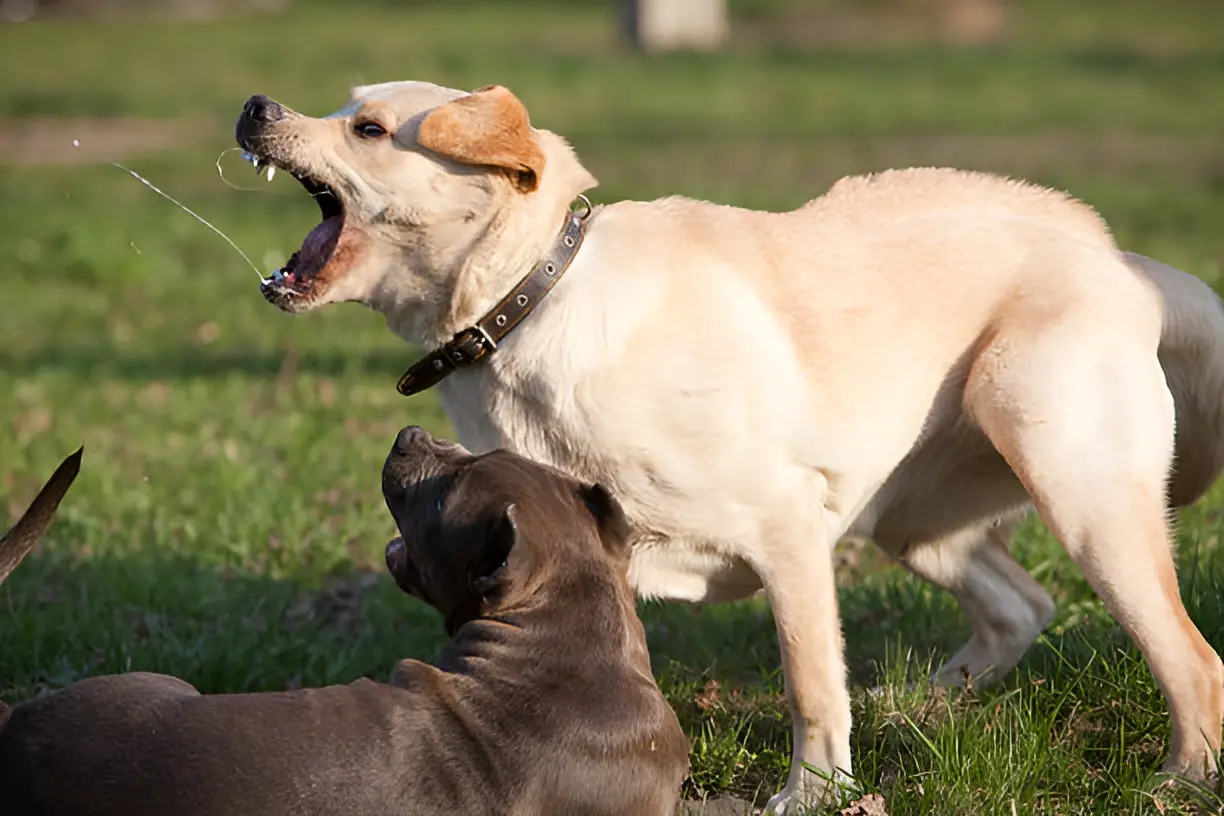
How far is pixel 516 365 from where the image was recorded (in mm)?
4180

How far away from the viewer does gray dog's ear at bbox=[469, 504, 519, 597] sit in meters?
3.77

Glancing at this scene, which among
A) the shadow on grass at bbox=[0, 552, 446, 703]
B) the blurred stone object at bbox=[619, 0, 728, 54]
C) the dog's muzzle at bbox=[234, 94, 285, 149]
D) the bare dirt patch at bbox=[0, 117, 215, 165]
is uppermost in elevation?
the dog's muzzle at bbox=[234, 94, 285, 149]

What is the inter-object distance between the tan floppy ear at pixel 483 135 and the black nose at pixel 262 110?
1.48 ft

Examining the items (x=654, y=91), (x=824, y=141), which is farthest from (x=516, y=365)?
(x=654, y=91)

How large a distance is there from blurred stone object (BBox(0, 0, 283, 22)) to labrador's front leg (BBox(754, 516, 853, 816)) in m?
28.6

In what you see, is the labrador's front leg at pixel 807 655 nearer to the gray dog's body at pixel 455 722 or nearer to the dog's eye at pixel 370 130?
the gray dog's body at pixel 455 722

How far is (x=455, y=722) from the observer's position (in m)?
3.71

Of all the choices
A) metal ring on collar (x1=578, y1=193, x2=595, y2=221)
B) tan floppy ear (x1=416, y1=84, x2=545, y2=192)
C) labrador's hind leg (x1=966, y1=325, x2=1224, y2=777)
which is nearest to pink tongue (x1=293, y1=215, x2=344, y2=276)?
tan floppy ear (x1=416, y1=84, x2=545, y2=192)

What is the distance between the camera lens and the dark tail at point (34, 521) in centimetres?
409

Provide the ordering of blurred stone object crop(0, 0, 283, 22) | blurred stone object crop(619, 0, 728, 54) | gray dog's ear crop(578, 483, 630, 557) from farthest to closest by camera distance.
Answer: blurred stone object crop(0, 0, 283, 22) < blurred stone object crop(619, 0, 728, 54) < gray dog's ear crop(578, 483, 630, 557)

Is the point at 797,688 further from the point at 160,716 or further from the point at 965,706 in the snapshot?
the point at 160,716

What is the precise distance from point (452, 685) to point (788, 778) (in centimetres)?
102

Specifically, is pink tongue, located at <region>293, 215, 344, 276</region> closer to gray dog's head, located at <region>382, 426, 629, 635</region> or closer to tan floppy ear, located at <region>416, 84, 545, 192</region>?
tan floppy ear, located at <region>416, 84, 545, 192</region>

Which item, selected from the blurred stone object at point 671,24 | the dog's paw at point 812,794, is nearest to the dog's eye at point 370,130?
the dog's paw at point 812,794
